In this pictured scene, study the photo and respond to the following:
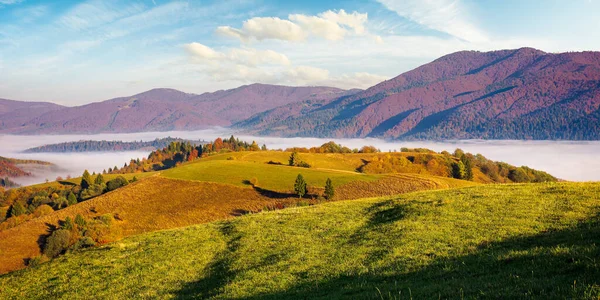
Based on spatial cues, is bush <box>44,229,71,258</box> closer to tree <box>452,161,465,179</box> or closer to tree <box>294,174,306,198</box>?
tree <box>294,174,306,198</box>

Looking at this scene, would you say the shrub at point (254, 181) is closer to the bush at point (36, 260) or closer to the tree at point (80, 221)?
the tree at point (80, 221)

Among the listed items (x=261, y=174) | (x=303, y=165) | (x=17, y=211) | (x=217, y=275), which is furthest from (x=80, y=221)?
(x=217, y=275)

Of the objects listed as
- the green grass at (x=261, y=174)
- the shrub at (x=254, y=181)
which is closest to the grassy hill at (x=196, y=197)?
the green grass at (x=261, y=174)

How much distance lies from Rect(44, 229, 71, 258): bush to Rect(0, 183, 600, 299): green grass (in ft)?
180

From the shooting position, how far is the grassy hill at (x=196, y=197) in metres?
80.4

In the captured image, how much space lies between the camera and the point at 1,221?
405ft

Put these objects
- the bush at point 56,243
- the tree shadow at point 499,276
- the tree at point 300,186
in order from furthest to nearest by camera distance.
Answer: the tree at point 300,186, the bush at point 56,243, the tree shadow at point 499,276

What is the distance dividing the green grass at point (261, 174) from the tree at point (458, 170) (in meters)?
49.2

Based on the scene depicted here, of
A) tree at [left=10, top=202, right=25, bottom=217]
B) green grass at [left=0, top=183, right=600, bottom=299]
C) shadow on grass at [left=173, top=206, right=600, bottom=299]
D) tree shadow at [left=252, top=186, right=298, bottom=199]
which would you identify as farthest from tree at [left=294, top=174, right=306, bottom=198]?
tree at [left=10, top=202, right=25, bottom=217]

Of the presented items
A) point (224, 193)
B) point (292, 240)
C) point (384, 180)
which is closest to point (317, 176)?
point (384, 180)

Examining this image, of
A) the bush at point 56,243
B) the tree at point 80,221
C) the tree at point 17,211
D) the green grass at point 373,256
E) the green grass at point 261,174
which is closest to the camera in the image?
the green grass at point 373,256

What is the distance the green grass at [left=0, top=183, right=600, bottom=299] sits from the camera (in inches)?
489

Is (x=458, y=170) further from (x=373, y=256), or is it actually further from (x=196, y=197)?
(x=373, y=256)

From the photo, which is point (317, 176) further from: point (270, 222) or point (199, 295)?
point (199, 295)
